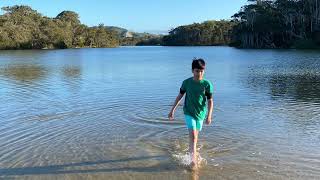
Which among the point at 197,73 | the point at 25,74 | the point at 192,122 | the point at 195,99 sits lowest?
the point at 25,74

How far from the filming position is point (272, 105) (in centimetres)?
1599

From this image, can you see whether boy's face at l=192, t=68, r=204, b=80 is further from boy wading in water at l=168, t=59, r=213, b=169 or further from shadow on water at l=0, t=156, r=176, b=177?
shadow on water at l=0, t=156, r=176, b=177

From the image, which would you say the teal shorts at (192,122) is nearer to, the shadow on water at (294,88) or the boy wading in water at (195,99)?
the boy wading in water at (195,99)

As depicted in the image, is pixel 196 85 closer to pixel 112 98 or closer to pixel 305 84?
pixel 112 98

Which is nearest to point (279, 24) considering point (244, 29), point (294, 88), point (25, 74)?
point (244, 29)

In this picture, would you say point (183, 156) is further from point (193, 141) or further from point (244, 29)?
point (244, 29)

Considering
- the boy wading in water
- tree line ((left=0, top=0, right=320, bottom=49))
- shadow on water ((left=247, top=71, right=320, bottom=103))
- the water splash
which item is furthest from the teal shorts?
tree line ((left=0, top=0, right=320, bottom=49))

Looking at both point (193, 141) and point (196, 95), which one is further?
point (193, 141)

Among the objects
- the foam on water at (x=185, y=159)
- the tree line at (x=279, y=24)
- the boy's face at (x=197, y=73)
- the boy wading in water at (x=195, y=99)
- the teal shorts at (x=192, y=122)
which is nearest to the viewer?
the boy's face at (x=197, y=73)

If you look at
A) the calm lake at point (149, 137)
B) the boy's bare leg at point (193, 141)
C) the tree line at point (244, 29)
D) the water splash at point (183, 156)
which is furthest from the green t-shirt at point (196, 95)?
the tree line at point (244, 29)

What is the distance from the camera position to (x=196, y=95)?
8047 millimetres

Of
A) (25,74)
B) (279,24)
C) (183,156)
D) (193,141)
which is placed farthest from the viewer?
(279,24)

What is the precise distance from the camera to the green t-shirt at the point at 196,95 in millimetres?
7984

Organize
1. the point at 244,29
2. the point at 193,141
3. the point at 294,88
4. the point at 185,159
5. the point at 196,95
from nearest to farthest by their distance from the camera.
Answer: the point at 196,95, the point at 193,141, the point at 185,159, the point at 294,88, the point at 244,29
